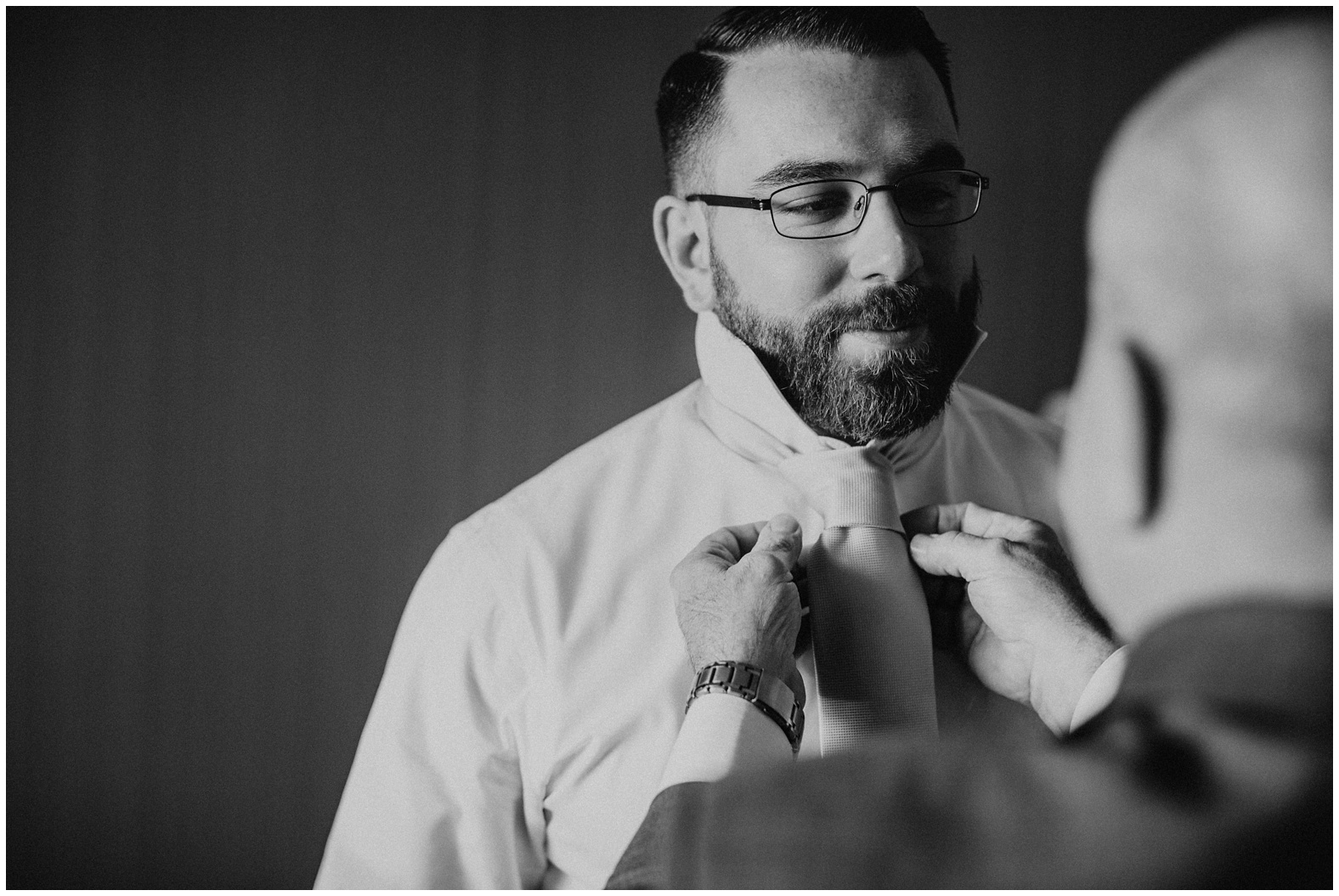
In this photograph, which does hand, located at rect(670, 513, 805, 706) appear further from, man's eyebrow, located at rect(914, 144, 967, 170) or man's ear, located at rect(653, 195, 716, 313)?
man's eyebrow, located at rect(914, 144, 967, 170)

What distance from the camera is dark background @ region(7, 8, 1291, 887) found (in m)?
1.19

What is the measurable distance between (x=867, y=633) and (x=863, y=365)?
1.02 ft

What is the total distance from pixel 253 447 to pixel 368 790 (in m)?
0.44

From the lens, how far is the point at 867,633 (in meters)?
1.03

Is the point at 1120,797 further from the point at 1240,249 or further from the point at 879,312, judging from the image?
the point at 879,312

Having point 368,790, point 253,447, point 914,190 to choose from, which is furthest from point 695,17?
point 368,790

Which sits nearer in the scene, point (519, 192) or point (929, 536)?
point (929, 536)

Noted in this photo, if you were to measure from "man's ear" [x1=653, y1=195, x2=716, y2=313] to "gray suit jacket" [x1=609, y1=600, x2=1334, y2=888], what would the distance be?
65 cm

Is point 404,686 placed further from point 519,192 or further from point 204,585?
point 519,192

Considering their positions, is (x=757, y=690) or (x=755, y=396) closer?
(x=757, y=690)

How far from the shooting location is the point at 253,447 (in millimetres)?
1199

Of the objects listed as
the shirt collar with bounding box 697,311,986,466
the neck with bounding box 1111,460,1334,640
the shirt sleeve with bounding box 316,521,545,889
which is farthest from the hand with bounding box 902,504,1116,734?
the shirt sleeve with bounding box 316,521,545,889

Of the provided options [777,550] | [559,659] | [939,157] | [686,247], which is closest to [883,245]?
[939,157]

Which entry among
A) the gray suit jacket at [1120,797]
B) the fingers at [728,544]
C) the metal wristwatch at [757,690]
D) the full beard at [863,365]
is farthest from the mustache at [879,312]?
the gray suit jacket at [1120,797]
